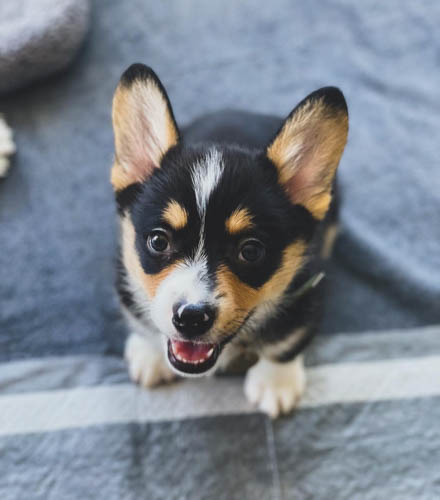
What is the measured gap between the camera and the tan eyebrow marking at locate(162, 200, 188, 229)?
1281mm

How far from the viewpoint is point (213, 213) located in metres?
1.28

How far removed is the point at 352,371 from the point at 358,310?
25cm

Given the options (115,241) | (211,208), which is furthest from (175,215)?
(115,241)

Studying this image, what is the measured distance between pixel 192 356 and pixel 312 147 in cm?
61

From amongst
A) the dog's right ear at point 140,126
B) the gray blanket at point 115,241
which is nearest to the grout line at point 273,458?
the gray blanket at point 115,241

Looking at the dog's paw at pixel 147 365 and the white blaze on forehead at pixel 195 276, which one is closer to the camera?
the white blaze on forehead at pixel 195 276

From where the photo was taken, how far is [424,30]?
8.11ft

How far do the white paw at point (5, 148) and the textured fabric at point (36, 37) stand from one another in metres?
0.18

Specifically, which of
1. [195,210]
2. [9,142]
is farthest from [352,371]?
[9,142]

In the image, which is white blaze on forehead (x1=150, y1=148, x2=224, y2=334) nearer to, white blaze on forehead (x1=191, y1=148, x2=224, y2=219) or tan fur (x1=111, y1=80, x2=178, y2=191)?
white blaze on forehead (x1=191, y1=148, x2=224, y2=219)

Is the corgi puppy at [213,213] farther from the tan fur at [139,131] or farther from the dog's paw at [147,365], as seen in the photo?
the dog's paw at [147,365]

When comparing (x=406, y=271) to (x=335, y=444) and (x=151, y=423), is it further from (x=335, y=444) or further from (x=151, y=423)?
(x=151, y=423)

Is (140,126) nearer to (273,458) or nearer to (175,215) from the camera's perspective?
(175,215)

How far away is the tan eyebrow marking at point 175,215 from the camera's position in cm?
128
